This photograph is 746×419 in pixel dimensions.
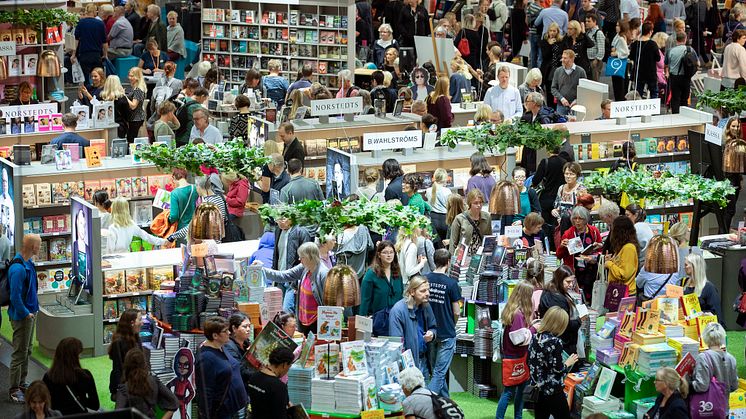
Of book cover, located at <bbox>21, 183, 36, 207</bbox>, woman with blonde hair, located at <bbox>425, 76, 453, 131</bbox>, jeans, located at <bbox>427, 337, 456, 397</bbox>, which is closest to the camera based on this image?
jeans, located at <bbox>427, 337, 456, 397</bbox>

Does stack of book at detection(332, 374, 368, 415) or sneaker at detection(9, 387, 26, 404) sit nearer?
stack of book at detection(332, 374, 368, 415)

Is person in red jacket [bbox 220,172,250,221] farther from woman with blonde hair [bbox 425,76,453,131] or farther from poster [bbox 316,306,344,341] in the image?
poster [bbox 316,306,344,341]

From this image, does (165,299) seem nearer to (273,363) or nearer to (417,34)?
(273,363)

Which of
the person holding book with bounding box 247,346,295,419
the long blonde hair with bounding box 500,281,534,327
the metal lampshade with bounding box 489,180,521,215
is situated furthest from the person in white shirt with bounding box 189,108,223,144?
the person holding book with bounding box 247,346,295,419

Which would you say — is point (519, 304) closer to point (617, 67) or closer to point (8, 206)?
point (8, 206)

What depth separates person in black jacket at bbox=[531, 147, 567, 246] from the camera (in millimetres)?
14125

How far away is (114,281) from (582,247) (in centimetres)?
408

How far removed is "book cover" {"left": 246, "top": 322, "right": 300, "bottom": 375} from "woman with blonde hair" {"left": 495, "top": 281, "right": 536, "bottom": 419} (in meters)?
1.76

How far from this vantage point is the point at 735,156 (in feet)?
43.1

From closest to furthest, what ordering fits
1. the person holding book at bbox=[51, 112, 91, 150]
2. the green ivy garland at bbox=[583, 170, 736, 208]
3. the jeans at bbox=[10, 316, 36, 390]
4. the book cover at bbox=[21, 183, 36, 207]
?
1. the jeans at bbox=[10, 316, 36, 390]
2. the green ivy garland at bbox=[583, 170, 736, 208]
3. the book cover at bbox=[21, 183, 36, 207]
4. the person holding book at bbox=[51, 112, 91, 150]

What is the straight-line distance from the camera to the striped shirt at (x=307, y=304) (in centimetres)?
1059

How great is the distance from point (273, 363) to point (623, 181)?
4.47m

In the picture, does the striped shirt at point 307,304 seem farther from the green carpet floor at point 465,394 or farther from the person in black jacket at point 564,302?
the person in black jacket at point 564,302

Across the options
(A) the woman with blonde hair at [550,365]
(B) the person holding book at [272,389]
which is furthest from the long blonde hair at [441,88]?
(B) the person holding book at [272,389]
